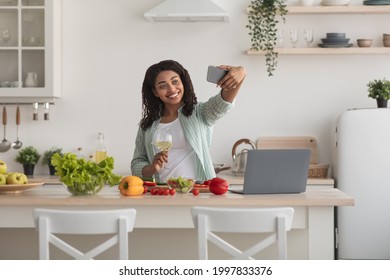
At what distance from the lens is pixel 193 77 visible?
18.2 ft

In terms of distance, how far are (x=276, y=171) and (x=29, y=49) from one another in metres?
2.70

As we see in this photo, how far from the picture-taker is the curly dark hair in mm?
3832

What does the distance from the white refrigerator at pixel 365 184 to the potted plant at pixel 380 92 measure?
197 mm

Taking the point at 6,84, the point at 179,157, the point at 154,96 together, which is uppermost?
the point at 6,84

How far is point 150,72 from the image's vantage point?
3.86 m

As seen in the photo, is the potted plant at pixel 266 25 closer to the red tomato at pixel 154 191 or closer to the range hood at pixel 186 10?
the range hood at pixel 186 10

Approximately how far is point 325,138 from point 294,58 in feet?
1.94

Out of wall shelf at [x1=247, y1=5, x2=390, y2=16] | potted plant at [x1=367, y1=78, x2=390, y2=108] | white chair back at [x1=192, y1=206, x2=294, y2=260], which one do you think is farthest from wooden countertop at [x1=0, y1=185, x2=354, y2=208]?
wall shelf at [x1=247, y1=5, x2=390, y2=16]

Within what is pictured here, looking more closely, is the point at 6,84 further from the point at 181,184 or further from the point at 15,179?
the point at 181,184

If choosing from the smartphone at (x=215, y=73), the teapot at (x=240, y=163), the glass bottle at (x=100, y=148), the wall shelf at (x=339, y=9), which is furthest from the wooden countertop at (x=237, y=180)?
the smartphone at (x=215, y=73)

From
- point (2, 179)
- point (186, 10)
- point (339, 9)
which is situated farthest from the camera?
point (339, 9)

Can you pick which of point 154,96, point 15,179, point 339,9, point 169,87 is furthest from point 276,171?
point 339,9

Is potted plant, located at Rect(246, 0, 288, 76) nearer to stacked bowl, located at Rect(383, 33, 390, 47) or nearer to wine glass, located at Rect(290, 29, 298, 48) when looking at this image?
wine glass, located at Rect(290, 29, 298, 48)
